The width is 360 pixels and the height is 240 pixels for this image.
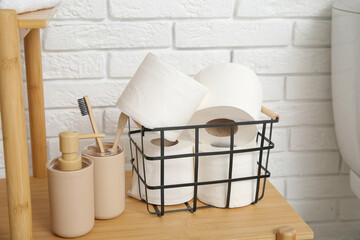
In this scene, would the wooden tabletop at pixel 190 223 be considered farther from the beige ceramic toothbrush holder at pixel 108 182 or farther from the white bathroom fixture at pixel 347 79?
the white bathroom fixture at pixel 347 79

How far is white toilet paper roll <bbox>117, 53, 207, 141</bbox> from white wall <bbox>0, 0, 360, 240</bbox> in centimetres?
35

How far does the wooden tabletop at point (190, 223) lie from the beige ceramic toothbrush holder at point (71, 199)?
0.02m

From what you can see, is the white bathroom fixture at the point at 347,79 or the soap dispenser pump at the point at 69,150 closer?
the soap dispenser pump at the point at 69,150

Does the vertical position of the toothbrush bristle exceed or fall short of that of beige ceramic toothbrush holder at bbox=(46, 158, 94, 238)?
it exceeds it

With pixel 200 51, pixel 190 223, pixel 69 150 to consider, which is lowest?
pixel 190 223

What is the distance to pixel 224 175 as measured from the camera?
778 millimetres

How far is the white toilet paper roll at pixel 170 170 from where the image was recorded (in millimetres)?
760

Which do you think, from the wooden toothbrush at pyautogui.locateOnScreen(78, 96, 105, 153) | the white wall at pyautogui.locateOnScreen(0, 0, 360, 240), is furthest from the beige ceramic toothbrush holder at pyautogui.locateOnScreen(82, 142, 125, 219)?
the white wall at pyautogui.locateOnScreen(0, 0, 360, 240)

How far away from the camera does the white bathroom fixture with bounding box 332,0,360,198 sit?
0.97 meters

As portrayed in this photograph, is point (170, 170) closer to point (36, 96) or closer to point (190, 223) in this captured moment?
point (190, 223)

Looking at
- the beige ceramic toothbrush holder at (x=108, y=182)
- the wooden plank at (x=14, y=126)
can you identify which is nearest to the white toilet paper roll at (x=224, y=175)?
the beige ceramic toothbrush holder at (x=108, y=182)

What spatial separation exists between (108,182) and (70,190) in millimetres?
88

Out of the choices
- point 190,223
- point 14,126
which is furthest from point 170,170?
point 14,126

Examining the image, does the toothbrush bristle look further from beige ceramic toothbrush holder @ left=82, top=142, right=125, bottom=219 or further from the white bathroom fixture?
the white bathroom fixture
